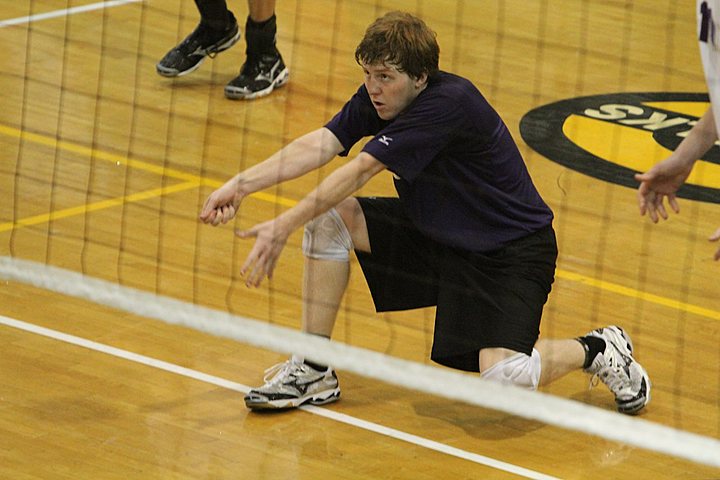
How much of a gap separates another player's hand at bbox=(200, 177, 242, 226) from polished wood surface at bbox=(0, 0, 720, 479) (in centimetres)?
64

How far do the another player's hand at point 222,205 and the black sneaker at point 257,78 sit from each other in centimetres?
367

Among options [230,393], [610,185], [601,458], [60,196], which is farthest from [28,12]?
[601,458]

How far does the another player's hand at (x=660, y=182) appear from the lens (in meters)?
3.85

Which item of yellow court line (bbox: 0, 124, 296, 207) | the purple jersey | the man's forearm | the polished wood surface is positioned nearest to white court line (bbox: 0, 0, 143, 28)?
the polished wood surface

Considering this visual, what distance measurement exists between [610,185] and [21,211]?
269 centimetres

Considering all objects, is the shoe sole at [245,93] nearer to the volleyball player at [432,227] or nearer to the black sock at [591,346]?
the volleyball player at [432,227]

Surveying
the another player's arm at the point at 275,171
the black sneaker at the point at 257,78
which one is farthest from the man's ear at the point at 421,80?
the black sneaker at the point at 257,78

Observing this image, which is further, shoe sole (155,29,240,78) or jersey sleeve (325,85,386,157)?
shoe sole (155,29,240,78)

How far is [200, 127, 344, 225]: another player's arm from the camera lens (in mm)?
4484

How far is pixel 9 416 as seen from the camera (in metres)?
4.55

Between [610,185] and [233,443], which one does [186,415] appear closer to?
[233,443]

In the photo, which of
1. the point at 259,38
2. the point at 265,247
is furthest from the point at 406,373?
the point at 259,38

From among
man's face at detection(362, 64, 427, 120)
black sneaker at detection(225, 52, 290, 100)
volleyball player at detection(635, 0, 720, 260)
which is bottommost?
black sneaker at detection(225, 52, 290, 100)

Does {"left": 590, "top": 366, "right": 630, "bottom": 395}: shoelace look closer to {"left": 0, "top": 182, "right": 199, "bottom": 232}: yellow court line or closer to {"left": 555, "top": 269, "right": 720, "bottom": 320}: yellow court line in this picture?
{"left": 555, "top": 269, "right": 720, "bottom": 320}: yellow court line
